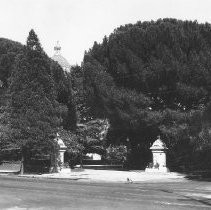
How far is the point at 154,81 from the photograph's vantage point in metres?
38.7

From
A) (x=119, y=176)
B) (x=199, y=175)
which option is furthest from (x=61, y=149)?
(x=199, y=175)

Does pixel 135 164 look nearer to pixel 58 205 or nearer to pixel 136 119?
pixel 136 119

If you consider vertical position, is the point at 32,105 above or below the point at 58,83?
below

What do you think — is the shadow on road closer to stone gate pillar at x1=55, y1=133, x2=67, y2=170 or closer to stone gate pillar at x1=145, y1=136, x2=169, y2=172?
stone gate pillar at x1=145, y1=136, x2=169, y2=172

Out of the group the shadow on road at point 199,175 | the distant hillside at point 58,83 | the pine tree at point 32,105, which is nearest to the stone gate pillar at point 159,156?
the shadow on road at point 199,175

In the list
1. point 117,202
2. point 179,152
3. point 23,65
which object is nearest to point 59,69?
point 23,65

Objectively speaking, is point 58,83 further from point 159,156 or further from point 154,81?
point 159,156

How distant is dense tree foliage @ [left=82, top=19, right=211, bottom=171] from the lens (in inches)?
1446

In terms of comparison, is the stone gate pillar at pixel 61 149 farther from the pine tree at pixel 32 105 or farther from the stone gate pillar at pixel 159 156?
the stone gate pillar at pixel 159 156

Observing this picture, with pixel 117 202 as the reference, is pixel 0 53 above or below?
above

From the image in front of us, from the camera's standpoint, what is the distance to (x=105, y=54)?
42.3 m

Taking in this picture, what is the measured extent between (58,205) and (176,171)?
82.0ft

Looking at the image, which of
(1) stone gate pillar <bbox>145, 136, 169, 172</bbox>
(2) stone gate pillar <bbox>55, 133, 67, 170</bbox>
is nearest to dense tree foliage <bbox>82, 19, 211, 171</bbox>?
(1) stone gate pillar <bbox>145, 136, 169, 172</bbox>

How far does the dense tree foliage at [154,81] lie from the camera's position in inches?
1446
